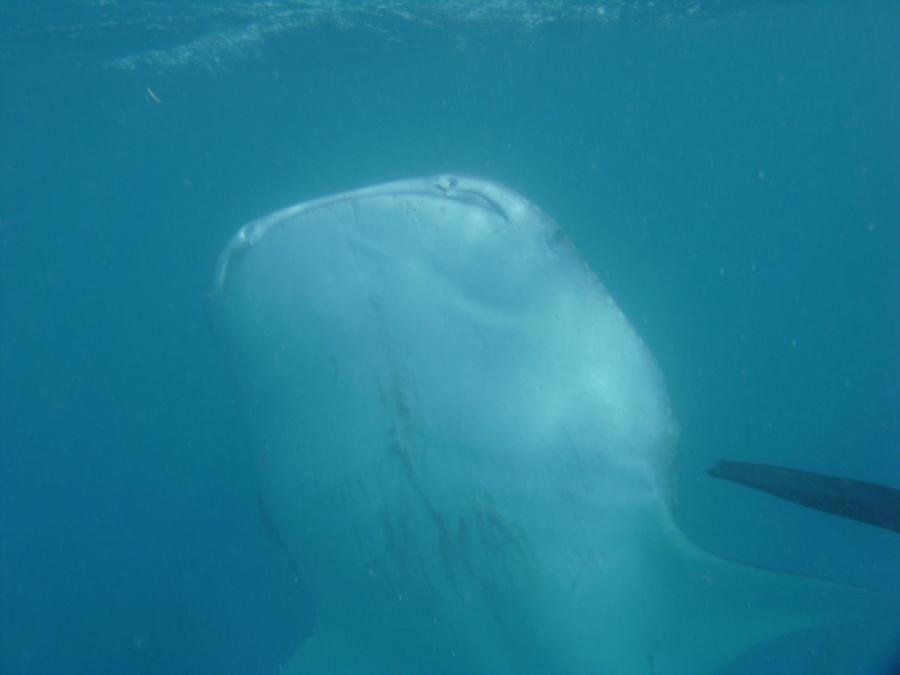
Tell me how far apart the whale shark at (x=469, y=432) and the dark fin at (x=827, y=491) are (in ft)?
1.13

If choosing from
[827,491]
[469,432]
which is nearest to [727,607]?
[827,491]

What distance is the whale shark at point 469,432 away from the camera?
233cm

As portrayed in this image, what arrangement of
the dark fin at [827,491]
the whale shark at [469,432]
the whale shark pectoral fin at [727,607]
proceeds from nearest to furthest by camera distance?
1. the whale shark at [469,432]
2. the dark fin at [827,491]
3. the whale shark pectoral fin at [727,607]

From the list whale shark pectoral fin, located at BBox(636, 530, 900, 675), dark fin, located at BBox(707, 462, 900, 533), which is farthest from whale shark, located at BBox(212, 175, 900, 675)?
dark fin, located at BBox(707, 462, 900, 533)

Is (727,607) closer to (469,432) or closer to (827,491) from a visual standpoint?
(827,491)

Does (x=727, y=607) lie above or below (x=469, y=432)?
below

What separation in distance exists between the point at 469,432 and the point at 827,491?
143cm

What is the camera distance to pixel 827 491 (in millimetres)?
2646

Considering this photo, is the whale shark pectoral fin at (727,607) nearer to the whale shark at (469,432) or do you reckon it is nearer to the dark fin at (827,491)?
the whale shark at (469,432)

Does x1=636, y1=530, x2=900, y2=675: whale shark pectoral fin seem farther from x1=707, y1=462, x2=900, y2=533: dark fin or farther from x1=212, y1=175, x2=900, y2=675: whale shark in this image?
x1=707, y1=462, x2=900, y2=533: dark fin

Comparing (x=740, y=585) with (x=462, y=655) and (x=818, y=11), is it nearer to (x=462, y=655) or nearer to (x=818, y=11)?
(x=462, y=655)

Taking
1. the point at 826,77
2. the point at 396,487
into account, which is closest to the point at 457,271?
the point at 396,487

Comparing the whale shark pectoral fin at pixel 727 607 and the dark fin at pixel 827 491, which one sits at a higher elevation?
the dark fin at pixel 827 491

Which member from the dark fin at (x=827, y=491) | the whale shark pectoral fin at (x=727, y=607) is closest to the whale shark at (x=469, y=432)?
the whale shark pectoral fin at (x=727, y=607)
